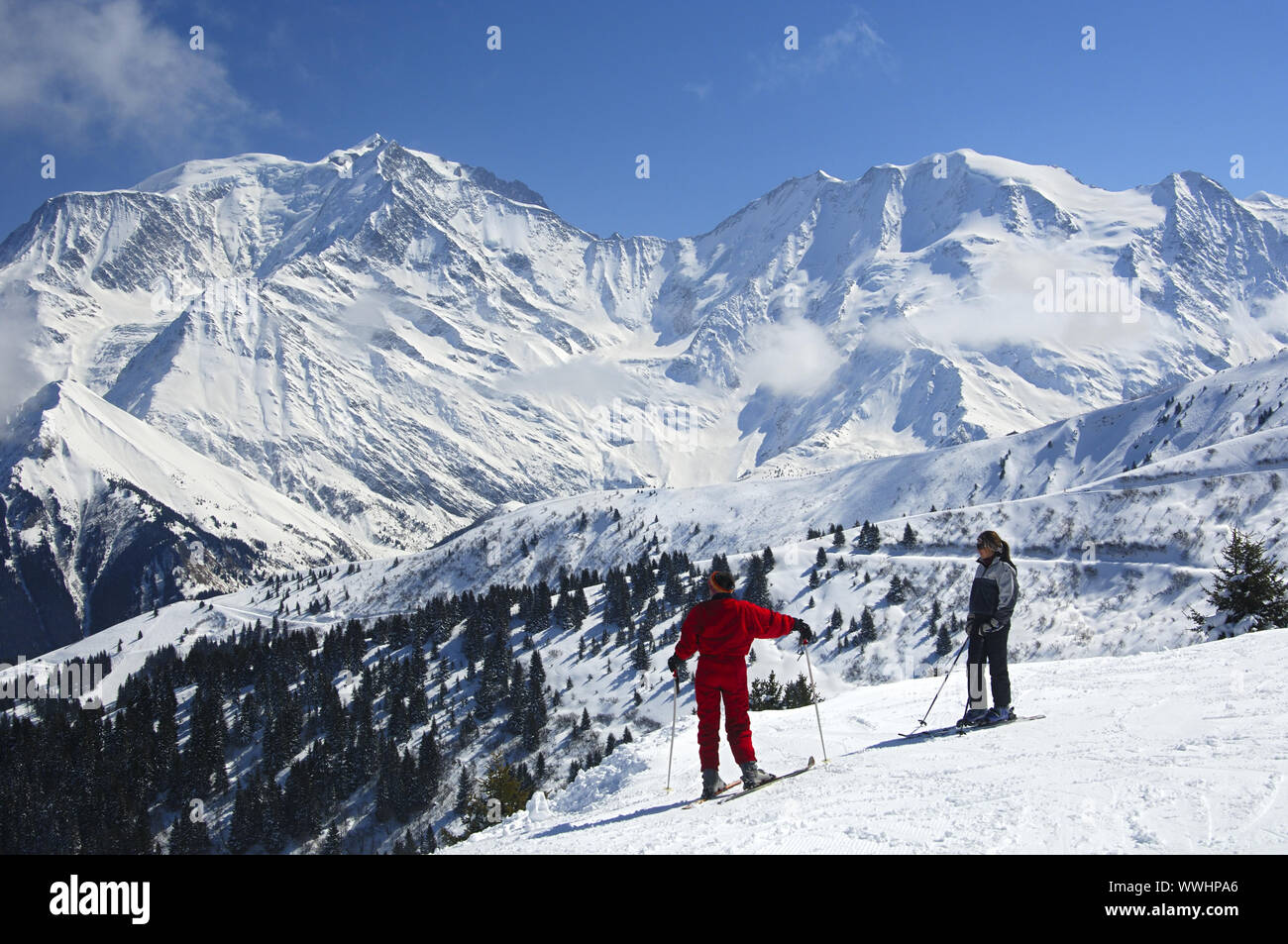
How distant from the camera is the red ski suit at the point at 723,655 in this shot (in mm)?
13336

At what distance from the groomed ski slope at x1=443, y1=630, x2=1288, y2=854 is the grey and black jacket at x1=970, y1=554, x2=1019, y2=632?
179 cm

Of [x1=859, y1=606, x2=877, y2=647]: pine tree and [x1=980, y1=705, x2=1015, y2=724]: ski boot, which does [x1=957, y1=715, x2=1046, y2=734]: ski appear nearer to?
[x1=980, y1=705, x2=1015, y2=724]: ski boot

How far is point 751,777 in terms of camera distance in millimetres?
13789

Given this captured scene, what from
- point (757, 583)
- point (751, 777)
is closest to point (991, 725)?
point (751, 777)

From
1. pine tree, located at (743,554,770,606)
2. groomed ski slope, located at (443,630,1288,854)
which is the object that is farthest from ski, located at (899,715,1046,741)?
pine tree, located at (743,554,770,606)

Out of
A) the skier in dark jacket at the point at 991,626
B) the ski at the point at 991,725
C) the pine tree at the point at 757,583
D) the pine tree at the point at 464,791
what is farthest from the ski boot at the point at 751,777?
the pine tree at the point at 757,583

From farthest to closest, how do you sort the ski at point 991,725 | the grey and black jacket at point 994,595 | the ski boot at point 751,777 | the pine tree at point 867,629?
the pine tree at point 867,629
the ski at point 991,725
the grey and black jacket at point 994,595
the ski boot at point 751,777

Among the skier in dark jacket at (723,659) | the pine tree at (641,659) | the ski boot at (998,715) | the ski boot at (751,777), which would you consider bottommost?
the pine tree at (641,659)

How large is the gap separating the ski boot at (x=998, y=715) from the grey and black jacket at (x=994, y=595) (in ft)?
5.02

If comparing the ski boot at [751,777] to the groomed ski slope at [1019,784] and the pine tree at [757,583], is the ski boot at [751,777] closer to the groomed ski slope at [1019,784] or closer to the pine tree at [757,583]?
the groomed ski slope at [1019,784]

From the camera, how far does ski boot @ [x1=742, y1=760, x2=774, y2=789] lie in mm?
13734

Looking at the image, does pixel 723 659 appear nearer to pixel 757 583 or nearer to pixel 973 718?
pixel 973 718
